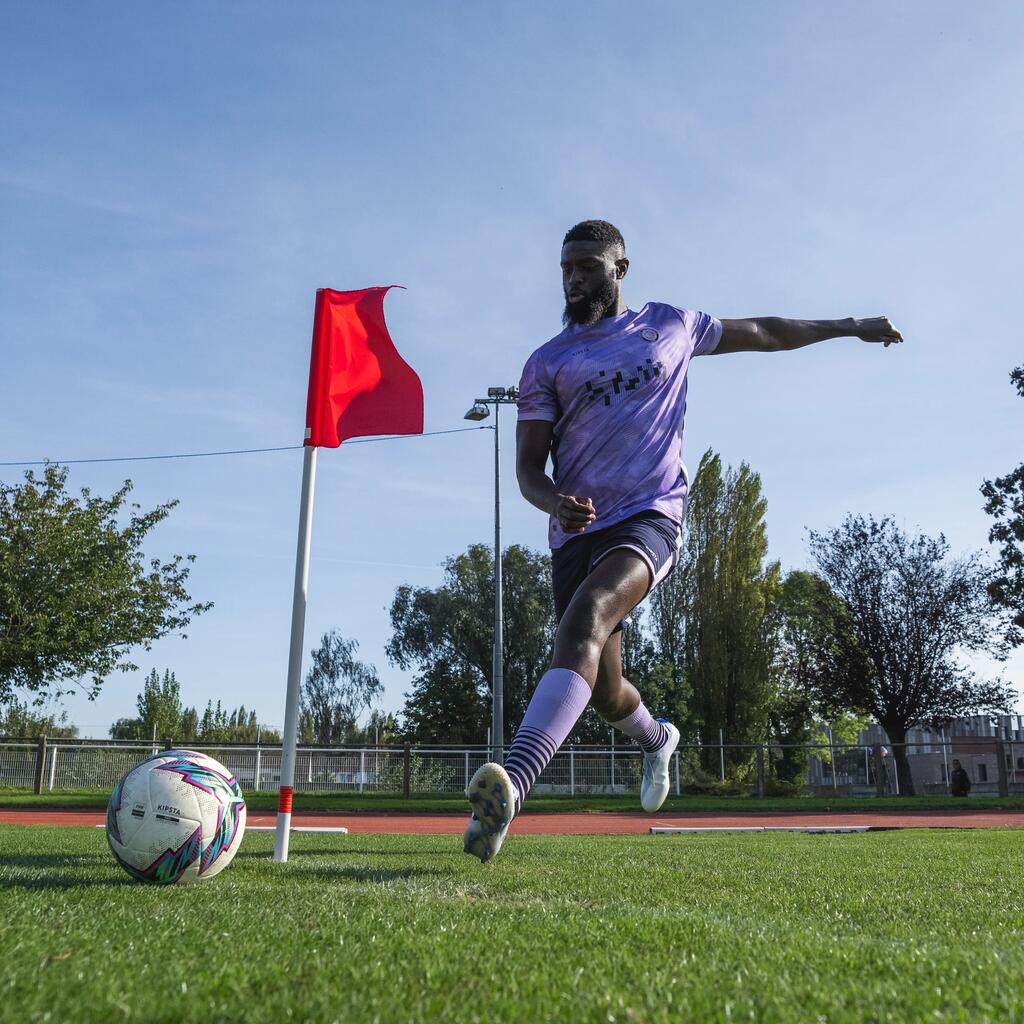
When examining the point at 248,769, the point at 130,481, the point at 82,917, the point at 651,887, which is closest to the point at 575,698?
the point at 651,887

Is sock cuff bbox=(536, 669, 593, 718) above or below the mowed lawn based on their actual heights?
above

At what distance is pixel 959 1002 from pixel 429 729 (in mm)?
50763

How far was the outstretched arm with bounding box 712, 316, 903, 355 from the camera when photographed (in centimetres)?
472

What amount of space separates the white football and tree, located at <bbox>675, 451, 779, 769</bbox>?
128 ft

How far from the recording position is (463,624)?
169 feet

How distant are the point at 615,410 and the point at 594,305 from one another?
1.93 ft

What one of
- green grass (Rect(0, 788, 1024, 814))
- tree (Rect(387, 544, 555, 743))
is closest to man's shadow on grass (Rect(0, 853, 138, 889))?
green grass (Rect(0, 788, 1024, 814))

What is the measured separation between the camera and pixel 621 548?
379 centimetres

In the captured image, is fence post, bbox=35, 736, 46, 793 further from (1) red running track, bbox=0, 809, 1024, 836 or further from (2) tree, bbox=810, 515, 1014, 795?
(2) tree, bbox=810, 515, 1014, 795

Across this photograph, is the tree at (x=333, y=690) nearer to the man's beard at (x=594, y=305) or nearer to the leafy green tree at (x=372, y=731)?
the leafy green tree at (x=372, y=731)

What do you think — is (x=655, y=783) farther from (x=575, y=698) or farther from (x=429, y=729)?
(x=429, y=729)

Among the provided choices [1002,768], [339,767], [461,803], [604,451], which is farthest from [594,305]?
[1002,768]

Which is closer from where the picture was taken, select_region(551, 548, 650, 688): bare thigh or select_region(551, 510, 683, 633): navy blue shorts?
select_region(551, 548, 650, 688): bare thigh

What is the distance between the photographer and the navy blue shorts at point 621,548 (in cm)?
384
